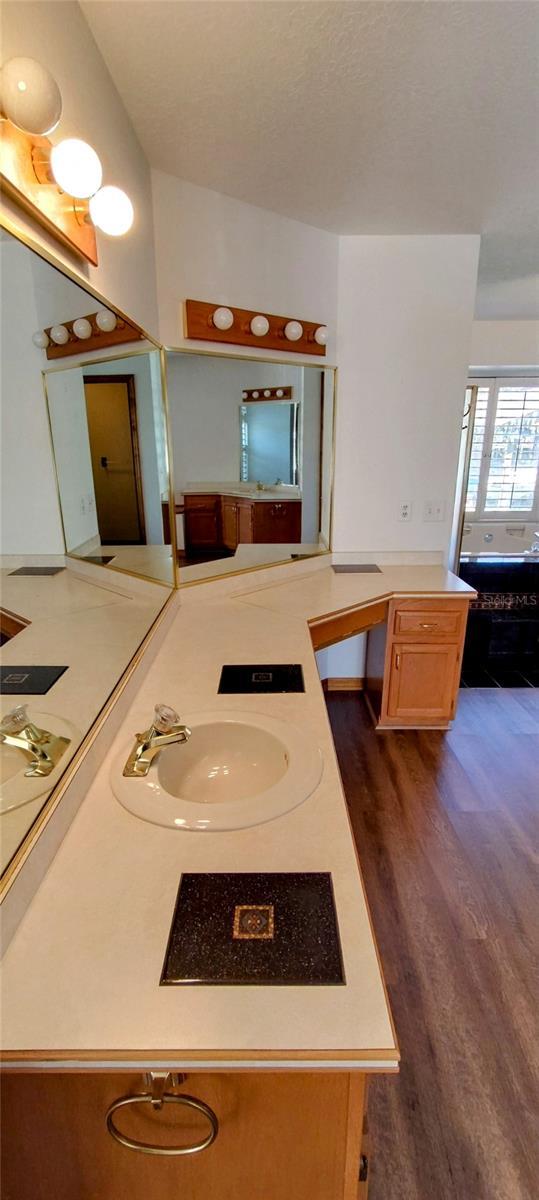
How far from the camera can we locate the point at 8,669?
0.90 m

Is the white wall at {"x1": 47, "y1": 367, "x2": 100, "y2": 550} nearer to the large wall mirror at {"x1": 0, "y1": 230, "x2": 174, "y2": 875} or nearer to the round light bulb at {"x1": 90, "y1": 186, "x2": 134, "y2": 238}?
the large wall mirror at {"x1": 0, "y1": 230, "x2": 174, "y2": 875}

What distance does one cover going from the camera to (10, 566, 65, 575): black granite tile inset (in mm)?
950

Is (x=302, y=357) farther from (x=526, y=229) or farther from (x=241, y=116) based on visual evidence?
(x=526, y=229)

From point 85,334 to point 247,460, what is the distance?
1459mm

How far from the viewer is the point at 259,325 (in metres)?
2.28

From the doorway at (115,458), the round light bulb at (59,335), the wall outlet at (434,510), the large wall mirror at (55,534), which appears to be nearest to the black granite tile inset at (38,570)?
the large wall mirror at (55,534)

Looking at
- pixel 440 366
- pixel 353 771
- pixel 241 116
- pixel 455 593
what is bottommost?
pixel 353 771

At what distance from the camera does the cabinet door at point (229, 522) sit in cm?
257

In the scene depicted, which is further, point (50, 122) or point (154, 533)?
point (154, 533)

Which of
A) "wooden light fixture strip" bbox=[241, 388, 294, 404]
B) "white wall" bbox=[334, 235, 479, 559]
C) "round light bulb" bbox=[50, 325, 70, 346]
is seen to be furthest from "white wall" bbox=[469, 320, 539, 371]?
"round light bulb" bbox=[50, 325, 70, 346]

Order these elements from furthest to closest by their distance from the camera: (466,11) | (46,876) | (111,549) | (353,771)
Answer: (353,771) → (111,549) → (466,11) → (46,876)

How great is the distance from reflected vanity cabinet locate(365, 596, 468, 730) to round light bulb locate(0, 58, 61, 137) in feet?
7.11

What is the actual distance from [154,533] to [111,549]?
1.32 feet

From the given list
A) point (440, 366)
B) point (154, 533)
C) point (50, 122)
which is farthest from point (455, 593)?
point (50, 122)
